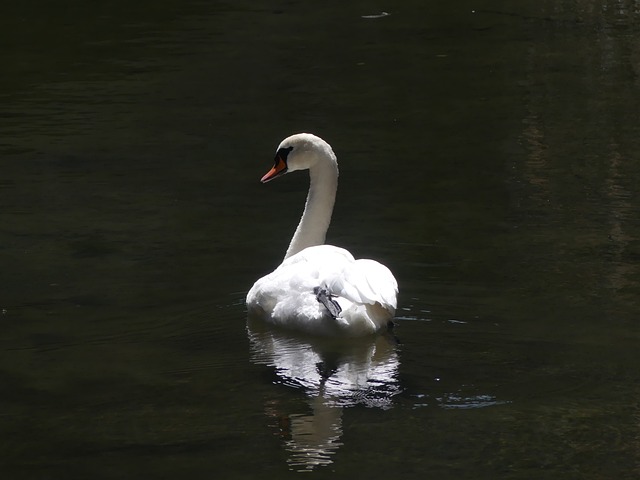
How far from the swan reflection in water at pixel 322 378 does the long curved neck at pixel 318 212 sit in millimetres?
803

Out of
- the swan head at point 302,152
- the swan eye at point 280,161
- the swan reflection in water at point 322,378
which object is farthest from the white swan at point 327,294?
the swan eye at point 280,161

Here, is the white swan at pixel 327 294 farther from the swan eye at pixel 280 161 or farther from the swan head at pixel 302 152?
the swan eye at pixel 280 161

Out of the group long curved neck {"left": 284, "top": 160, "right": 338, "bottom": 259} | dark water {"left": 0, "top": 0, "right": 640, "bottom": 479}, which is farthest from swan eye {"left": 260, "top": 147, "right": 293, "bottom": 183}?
dark water {"left": 0, "top": 0, "right": 640, "bottom": 479}

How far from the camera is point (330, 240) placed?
9.02 meters

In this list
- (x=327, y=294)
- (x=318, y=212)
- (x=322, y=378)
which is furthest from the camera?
(x=318, y=212)

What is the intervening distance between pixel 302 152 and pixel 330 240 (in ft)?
3.26

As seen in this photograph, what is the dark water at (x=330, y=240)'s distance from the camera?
227 inches

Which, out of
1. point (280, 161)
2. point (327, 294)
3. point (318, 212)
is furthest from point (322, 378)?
point (280, 161)

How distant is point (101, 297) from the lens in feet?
25.5

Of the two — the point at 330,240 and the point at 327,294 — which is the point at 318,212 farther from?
the point at 327,294

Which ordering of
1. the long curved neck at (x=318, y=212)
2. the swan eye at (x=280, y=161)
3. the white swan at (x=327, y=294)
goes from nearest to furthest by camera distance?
the white swan at (x=327, y=294) → the long curved neck at (x=318, y=212) → the swan eye at (x=280, y=161)

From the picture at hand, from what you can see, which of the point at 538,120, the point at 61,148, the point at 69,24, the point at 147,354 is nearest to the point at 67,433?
the point at 147,354

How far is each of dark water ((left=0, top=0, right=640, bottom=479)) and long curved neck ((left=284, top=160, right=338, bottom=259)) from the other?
1.17 ft

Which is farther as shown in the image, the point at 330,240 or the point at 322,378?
the point at 330,240
